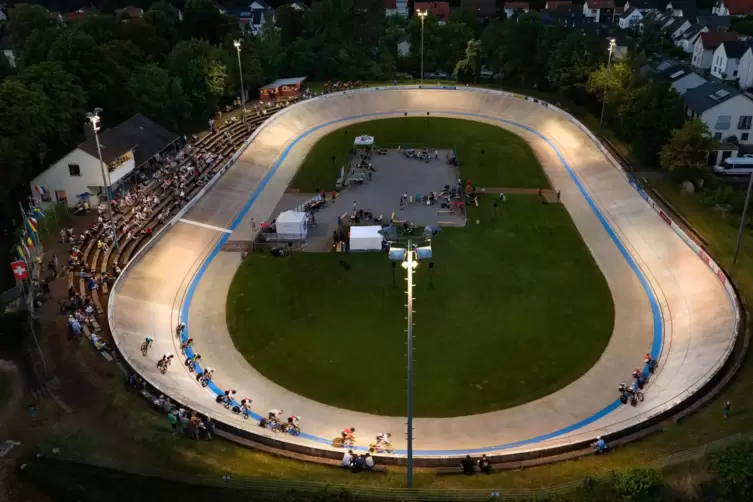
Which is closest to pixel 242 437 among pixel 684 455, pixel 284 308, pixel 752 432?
pixel 284 308

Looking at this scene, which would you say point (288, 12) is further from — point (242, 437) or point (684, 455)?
point (684, 455)

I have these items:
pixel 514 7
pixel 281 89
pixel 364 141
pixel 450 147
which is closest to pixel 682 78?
pixel 450 147

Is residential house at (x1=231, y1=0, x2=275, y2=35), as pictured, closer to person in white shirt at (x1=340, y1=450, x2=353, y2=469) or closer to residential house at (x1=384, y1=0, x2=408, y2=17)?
residential house at (x1=384, y1=0, x2=408, y2=17)

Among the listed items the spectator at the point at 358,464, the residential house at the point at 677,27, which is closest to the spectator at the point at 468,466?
the spectator at the point at 358,464

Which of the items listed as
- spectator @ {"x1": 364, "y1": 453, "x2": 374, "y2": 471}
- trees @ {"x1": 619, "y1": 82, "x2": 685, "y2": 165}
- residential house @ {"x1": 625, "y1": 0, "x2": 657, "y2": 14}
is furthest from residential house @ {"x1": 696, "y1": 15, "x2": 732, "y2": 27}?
spectator @ {"x1": 364, "y1": 453, "x2": 374, "y2": 471}

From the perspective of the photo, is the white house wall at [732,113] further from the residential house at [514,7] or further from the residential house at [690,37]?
the residential house at [514,7]

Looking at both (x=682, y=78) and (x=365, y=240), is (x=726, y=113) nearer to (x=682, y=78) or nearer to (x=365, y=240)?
(x=682, y=78)
